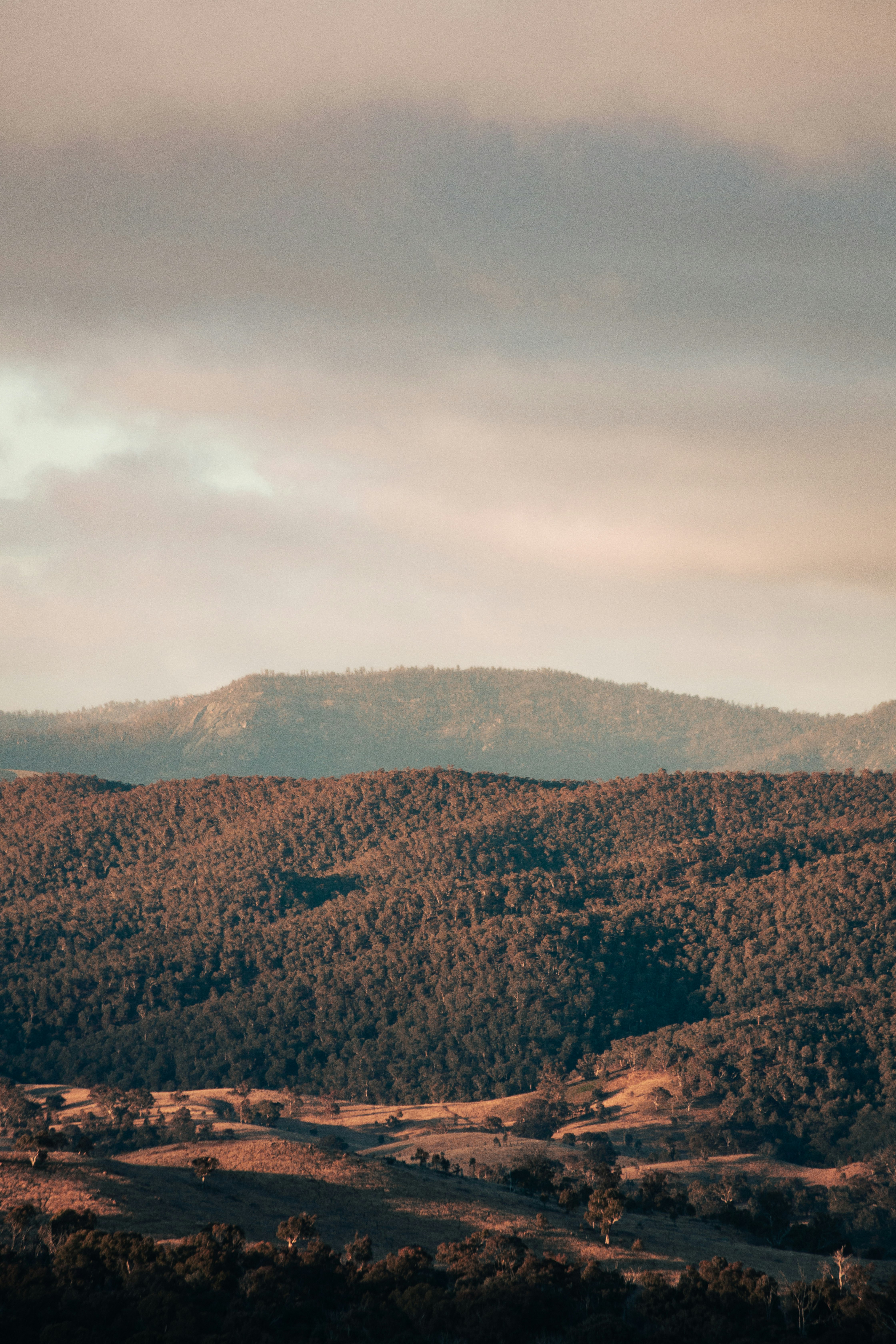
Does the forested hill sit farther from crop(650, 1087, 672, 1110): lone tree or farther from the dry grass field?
the dry grass field

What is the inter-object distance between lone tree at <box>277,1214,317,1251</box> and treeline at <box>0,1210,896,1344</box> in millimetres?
368

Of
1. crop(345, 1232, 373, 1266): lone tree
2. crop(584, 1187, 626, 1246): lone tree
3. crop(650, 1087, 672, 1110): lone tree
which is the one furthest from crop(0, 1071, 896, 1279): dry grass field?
crop(650, 1087, 672, 1110): lone tree

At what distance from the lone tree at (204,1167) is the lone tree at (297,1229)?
11817 millimetres

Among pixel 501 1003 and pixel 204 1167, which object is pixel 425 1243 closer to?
pixel 204 1167

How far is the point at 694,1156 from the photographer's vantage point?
392 ft

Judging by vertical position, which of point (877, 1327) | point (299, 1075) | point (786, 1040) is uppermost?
point (877, 1327)

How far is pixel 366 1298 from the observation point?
51344 mm

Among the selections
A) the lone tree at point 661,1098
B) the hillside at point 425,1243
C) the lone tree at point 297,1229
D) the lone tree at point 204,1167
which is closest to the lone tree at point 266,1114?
the hillside at point 425,1243

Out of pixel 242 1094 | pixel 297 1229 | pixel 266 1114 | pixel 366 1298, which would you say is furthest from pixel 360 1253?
pixel 242 1094

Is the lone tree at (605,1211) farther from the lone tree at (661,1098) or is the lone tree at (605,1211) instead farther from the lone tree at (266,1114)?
the lone tree at (661,1098)

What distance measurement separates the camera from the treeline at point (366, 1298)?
4559 cm

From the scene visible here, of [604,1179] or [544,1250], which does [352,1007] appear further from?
[544,1250]

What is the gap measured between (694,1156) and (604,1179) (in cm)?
3322

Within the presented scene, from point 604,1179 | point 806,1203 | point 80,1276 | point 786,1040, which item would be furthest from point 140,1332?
point 786,1040
